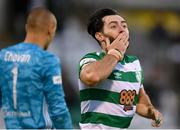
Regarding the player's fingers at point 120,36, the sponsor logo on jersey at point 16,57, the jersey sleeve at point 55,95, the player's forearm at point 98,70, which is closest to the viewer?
the jersey sleeve at point 55,95

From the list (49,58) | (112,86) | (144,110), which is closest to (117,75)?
(112,86)

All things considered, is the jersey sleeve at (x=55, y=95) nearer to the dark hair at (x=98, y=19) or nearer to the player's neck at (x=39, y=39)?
the player's neck at (x=39, y=39)

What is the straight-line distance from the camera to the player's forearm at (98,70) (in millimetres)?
8180

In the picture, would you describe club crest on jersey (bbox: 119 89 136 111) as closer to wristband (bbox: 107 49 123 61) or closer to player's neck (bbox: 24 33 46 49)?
wristband (bbox: 107 49 123 61)

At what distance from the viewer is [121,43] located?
8.51 meters

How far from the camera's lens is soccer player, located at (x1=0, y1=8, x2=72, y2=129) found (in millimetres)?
7824

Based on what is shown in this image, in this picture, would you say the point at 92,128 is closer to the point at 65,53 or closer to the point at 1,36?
the point at 65,53

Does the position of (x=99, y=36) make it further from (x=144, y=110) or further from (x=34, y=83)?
(x=34, y=83)

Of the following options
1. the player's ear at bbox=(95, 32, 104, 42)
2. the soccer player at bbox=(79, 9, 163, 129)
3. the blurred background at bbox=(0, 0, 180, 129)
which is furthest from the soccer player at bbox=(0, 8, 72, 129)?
the blurred background at bbox=(0, 0, 180, 129)

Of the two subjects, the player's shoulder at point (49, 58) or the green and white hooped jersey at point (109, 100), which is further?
the green and white hooped jersey at point (109, 100)

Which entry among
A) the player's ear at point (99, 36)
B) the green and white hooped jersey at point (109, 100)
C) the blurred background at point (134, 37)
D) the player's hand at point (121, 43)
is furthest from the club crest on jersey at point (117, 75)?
the blurred background at point (134, 37)

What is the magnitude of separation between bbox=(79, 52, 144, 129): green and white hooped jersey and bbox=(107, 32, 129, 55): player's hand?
180mm

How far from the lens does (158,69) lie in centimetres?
2275

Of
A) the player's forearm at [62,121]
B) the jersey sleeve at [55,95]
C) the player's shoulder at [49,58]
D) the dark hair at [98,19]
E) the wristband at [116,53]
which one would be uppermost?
the dark hair at [98,19]
